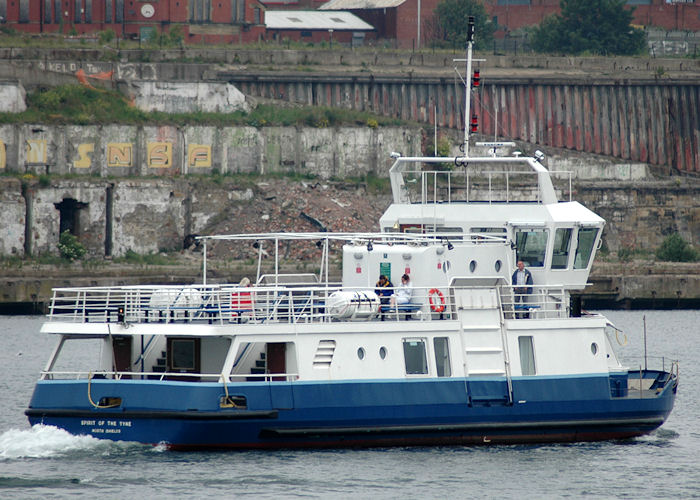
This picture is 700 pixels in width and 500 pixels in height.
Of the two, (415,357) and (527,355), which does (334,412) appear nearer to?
(415,357)

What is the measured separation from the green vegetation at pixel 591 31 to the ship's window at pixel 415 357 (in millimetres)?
62558

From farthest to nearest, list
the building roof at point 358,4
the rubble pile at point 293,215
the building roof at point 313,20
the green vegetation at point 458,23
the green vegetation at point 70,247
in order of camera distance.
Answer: the building roof at point 358,4
the building roof at point 313,20
the green vegetation at point 458,23
the rubble pile at point 293,215
the green vegetation at point 70,247

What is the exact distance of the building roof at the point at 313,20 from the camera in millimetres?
89438

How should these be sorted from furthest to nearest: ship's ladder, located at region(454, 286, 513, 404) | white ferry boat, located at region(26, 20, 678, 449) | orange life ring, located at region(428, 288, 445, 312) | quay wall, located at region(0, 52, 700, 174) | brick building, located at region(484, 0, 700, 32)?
brick building, located at region(484, 0, 700, 32) < quay wall, located at region(0, 52, 700, 174) < orange life ring, located at region(428, 288, 445, 312) < ship's ladder, located at region(454, 286, 513, 404) < white ferry boat, located at region(26, 20, 678, 449)

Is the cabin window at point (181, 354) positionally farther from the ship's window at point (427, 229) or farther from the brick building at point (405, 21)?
the brick building at point (405, 21)

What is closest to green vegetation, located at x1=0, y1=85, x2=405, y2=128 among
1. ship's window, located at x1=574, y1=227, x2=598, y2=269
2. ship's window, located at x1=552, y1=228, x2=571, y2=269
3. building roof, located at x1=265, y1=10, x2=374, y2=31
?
building roof, located at x1=265, y1=10, x2=374, y2=31

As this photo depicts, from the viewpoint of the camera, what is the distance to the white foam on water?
81.5 feet

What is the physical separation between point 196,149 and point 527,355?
140 feet

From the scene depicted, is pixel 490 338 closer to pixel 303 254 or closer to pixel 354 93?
pixel 303 254

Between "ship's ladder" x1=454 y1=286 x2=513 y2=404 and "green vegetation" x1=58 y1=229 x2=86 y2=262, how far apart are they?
38587mm

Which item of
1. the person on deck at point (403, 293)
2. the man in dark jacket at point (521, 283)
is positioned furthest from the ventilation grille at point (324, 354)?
the man in dark jacket at point (521, 283)

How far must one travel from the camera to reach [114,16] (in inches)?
3098

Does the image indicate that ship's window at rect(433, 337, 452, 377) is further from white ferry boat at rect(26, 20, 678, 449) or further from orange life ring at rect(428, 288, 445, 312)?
orange life ring at rect(428, 288, 445, 312)

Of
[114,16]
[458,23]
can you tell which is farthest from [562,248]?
[458,23]
